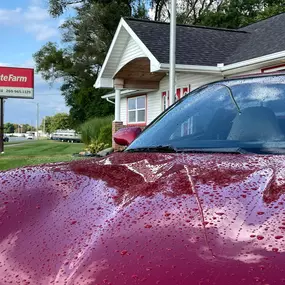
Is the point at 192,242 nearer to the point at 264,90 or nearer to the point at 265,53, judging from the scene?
the point at 264,90

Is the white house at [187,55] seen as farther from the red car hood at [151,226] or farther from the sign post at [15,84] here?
the red car hood at [151,226]

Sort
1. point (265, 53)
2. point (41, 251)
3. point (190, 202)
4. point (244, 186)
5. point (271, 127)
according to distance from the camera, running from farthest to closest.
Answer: point (265, 53) < point (271, 127) < point (244, 186) < point (190, 202) < point (41, 251)

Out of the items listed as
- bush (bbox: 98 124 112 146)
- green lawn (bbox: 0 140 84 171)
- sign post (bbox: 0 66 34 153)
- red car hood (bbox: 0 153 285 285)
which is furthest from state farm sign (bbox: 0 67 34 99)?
red car hood (bbox: 0 153 285 285)

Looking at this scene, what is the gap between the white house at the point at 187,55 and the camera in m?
12.5

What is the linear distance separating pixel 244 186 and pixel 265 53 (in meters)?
11.3

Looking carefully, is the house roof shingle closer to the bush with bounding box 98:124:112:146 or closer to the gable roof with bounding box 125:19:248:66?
the gable roof with bounding box 125:19:248:66

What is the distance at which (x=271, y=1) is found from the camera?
35.5 meters

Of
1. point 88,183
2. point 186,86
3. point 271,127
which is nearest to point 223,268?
point 88,183

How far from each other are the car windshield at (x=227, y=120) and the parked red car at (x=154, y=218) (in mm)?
17

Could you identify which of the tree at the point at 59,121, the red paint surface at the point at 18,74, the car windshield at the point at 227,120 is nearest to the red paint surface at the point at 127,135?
the car windshield at the point at 227,120

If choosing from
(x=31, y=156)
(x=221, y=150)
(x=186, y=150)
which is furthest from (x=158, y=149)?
(x=31, y=156)

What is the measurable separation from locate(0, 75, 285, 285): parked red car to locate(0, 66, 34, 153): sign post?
19.2 metres

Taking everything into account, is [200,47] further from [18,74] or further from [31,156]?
[18,74]

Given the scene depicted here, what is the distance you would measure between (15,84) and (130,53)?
8120mm
